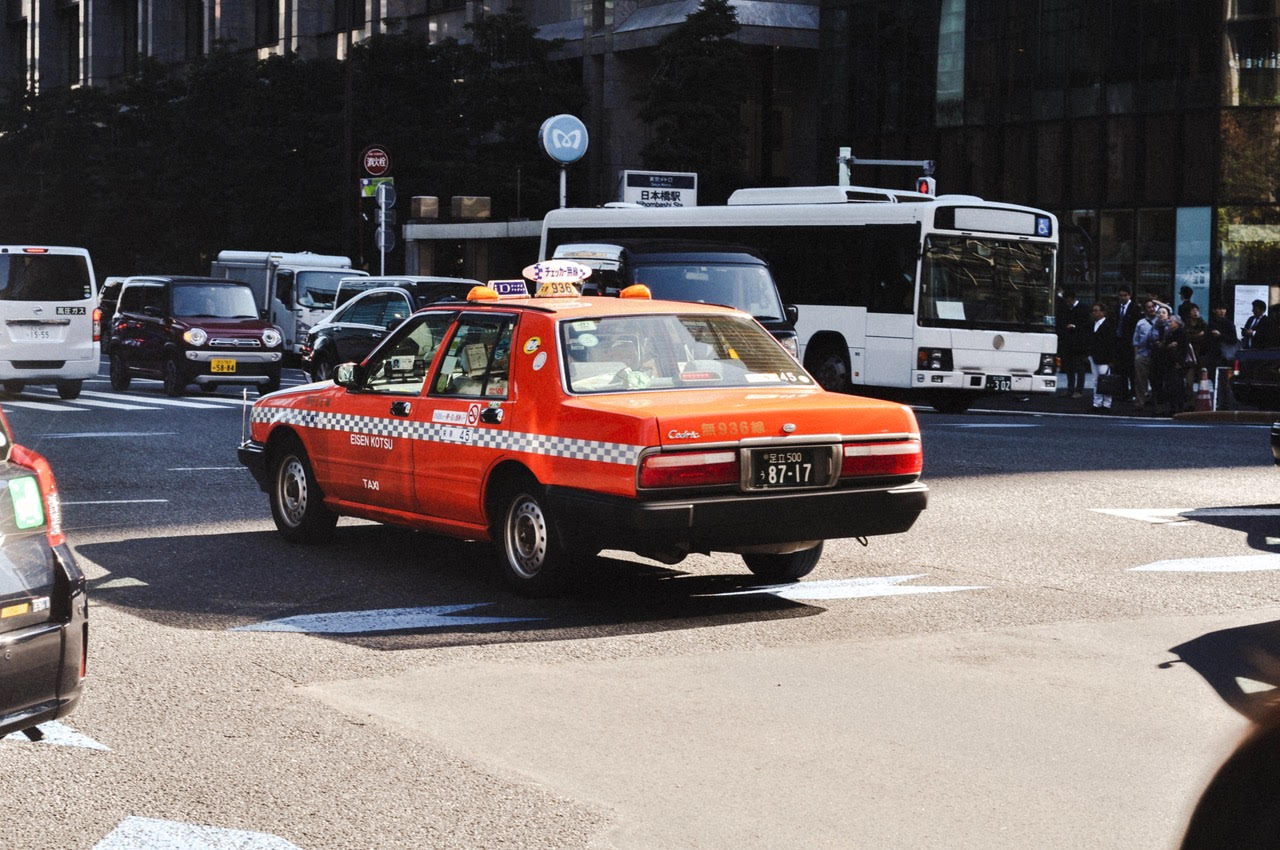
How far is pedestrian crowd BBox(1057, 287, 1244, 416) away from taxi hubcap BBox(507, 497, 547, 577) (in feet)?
55.6

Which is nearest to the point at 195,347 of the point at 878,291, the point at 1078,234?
the point at 878,291

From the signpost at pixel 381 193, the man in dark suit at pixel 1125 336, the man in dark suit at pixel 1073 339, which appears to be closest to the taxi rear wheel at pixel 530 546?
the man in dark suit at pixel 1125 336

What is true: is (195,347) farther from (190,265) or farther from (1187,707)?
(190,265)

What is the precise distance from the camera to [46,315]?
2502cm

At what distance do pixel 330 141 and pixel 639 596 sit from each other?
138 ft

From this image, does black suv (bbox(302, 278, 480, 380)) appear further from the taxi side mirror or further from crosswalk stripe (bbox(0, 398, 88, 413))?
the taxi side mirror

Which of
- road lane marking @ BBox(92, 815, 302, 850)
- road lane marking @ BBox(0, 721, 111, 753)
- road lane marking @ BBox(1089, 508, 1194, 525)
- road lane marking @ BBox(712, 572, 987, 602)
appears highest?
road lane marking @ BBox(1089, 508, 1194, 525)

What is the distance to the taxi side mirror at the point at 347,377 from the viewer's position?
10.5 metres

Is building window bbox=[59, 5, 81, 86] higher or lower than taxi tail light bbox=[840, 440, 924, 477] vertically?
higher

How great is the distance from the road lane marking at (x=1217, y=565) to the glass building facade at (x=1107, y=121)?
25417 mm

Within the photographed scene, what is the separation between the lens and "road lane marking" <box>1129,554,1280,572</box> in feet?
33.8

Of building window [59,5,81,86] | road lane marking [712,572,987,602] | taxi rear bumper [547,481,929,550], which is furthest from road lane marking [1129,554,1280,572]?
building window [59,5,81,86]

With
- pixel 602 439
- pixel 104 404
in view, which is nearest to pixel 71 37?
pixel 104 404

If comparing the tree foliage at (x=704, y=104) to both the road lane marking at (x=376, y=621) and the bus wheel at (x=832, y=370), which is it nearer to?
the bus wheel at (x=832, y=370)
